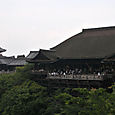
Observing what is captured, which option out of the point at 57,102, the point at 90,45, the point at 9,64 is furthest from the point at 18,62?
the point at 57,102

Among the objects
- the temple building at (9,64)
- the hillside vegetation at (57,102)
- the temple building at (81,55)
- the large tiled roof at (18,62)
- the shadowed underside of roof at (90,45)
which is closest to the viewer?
the hillside vegetation at (57,102)

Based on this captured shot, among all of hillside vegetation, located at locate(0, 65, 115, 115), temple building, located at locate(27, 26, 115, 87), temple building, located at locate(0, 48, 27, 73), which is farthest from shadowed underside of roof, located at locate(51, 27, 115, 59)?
temple building, located at locate(0, 48, 27, 73)

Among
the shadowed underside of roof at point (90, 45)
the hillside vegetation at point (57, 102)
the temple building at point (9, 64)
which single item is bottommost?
the hillside vegetation at point (57, 102)

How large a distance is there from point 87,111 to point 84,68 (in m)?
9.09

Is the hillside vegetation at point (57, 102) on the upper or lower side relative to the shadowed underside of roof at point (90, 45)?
lower

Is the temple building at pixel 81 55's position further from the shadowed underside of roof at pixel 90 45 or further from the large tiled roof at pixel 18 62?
the large tiled roof at pixel 18 62

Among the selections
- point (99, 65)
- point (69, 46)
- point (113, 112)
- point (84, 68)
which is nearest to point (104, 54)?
point (99, 65)

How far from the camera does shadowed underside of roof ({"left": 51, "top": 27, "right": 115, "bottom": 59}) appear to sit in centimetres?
1827

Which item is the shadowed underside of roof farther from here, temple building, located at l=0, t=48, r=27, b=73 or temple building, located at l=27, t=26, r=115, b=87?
temple building, located at l=0, t=48, r=27, b=73

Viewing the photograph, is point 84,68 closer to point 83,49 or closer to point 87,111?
point 83,49

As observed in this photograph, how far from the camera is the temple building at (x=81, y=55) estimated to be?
17906 mm

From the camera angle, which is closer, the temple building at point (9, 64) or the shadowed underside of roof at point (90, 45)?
the shadowed underside of roof at point (90, 45)

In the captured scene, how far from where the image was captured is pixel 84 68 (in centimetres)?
1912

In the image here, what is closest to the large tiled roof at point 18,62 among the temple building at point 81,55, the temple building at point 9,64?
the temple building at point 9,64
